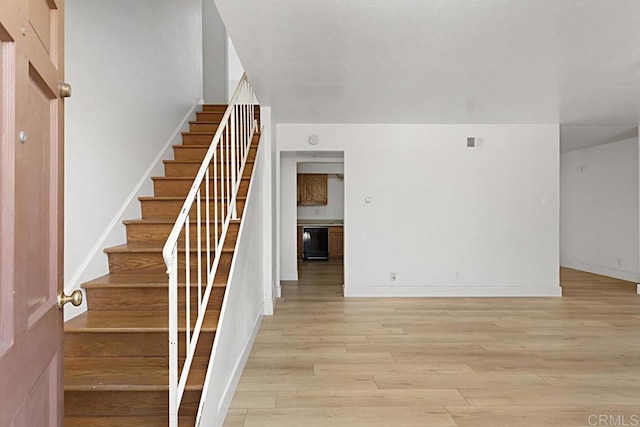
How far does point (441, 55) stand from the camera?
9.07 feet

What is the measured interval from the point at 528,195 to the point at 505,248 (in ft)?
2.57

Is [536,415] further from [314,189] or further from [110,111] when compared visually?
[314,189]

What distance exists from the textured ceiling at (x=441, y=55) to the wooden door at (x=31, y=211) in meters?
1.26

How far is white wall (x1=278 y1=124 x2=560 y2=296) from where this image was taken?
5.06m

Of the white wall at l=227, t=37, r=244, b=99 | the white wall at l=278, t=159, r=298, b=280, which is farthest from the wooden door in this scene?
the white wall at l=227, t=37, r=244, b=99

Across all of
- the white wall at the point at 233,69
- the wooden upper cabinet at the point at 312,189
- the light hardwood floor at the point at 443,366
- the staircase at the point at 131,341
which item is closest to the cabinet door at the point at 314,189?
the wooden upper cabinet at the point at 312,189

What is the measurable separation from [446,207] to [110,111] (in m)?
4.06

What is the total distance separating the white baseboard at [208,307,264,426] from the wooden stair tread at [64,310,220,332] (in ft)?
1.41

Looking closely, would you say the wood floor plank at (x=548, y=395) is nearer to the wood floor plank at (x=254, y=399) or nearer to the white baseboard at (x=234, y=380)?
the wood floor plank at (x=254, y=399)

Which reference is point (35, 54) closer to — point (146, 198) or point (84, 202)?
point (84, 202)

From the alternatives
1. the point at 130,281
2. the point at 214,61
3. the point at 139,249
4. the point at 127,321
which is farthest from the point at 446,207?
the point at 214,61

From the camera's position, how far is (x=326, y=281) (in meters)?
5.97

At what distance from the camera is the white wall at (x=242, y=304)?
1879 mm

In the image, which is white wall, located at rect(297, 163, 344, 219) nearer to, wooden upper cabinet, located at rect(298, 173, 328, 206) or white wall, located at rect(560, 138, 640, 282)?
wooden upper cabinet, located at rect(298, 173, 328, 206)
